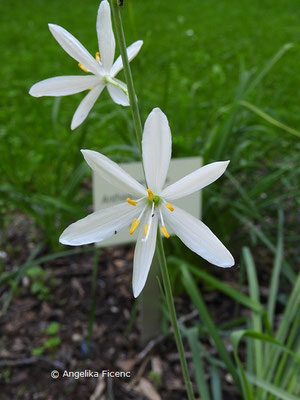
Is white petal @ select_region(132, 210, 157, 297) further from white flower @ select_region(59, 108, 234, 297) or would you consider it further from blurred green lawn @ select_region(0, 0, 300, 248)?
blurred green lawn @ select_region(0, 0, 300, 248)

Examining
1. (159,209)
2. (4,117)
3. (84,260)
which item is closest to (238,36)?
(4,117)

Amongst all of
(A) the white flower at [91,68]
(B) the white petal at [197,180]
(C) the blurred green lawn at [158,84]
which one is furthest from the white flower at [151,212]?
(C) the blurred green lawn at [158,84]

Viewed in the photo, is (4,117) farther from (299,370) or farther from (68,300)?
(299,370)

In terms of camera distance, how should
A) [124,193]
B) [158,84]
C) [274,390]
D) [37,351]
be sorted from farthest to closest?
[158,84] < [37,351] < [124,193] < [274,390]

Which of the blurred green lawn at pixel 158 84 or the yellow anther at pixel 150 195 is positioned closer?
the yellow anther at pixel 150 195

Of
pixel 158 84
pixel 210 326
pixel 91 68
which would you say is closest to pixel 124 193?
pixel 210 326

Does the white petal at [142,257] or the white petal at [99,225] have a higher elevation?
the white petal at [99,225]

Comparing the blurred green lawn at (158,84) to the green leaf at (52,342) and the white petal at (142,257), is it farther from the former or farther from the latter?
the white petal at (142,257)

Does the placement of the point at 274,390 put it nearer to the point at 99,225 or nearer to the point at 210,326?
the point at 210,326
